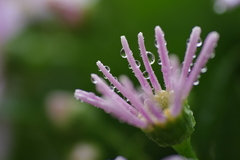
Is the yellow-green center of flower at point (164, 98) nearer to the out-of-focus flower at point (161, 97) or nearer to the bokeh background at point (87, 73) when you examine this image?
the out-of-focus flower at point (161, 97)

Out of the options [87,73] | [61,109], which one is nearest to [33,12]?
[87,73]

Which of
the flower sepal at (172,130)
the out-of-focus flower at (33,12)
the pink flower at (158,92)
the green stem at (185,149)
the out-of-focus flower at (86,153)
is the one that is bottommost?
the out-of-focus flower at (86,153)

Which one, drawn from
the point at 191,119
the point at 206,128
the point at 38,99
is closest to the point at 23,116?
the point at 38,99

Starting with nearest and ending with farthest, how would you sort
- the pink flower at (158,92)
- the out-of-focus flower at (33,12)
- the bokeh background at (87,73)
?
the pink flower at (158,92) → the bokeh background at (87,73) → the out-of-focus flower at (33,12)

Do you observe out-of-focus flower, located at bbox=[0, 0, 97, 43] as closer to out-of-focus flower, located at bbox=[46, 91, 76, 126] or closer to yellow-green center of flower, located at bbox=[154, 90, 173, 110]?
out-of-focus flower, located at bbox=[46, 91, 76, 126]

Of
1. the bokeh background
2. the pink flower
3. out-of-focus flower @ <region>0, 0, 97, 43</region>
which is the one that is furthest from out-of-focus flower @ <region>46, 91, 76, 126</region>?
the pink flower

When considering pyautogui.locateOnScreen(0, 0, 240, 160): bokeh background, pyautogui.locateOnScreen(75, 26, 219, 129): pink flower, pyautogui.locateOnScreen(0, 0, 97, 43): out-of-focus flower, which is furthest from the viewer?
pyautogui.locateOnScreen(0, 0, 97, 43): out-of-focus flower

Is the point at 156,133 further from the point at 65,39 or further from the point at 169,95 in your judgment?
the point at 65,39

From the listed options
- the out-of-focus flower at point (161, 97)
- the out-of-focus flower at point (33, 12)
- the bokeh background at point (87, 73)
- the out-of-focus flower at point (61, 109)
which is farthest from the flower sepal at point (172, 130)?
the out-of-focus flower at point (33, 12)
